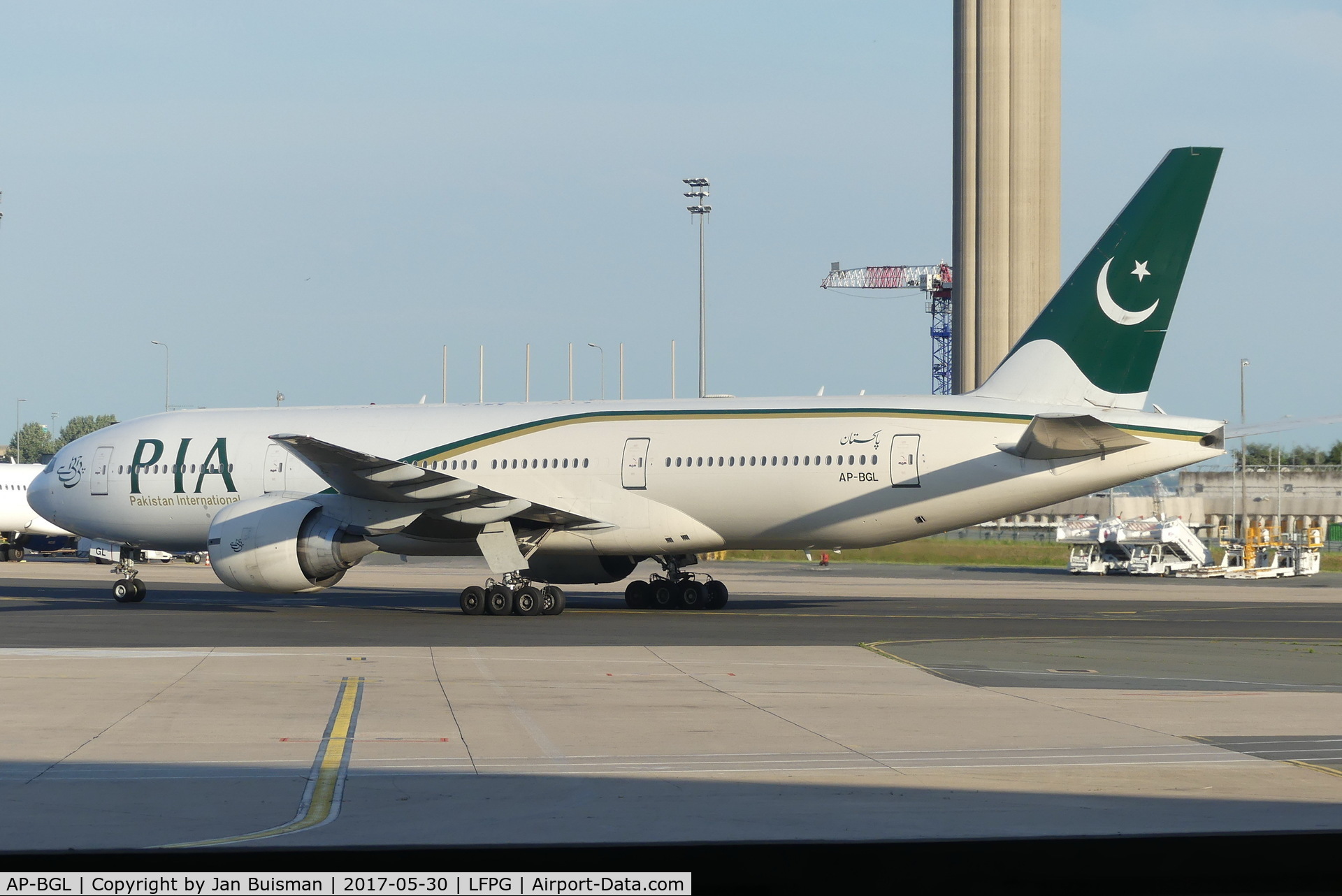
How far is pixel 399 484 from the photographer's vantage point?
79.2ft

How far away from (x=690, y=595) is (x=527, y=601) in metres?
4.25

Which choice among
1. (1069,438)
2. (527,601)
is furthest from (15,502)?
(1069,438)

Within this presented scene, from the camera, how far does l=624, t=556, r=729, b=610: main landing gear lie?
28062 millimetres

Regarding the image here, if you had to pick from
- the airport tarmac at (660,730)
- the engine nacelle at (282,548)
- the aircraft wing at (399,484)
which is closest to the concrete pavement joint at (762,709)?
the airport tarmac at (660,730)

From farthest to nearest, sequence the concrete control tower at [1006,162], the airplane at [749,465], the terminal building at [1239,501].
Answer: the terminal building at [1239,501]
the concrete control tower at [1006,162]
the airplane at [749,465]

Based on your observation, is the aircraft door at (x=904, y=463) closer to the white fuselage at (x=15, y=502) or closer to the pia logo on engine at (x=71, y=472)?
the pia logo on engine at (x=71, y=472)

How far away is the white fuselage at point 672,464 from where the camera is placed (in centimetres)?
2398

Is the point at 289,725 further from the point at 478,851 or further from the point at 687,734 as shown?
the point at 478,851

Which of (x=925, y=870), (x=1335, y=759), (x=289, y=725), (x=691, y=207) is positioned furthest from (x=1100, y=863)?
(x=691, y=207)

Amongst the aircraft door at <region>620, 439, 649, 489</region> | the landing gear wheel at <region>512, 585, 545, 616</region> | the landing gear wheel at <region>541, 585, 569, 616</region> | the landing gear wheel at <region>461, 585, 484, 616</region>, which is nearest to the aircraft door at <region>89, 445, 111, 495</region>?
the landing gear wheel at <region>461, 585, 484, 616</region>

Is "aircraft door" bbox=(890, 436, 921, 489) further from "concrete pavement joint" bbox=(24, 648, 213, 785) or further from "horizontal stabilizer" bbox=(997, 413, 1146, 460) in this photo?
"concrete pavement joint" bbox=(24, 648, 213, 785)

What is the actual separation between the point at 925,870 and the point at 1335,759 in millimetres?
7047

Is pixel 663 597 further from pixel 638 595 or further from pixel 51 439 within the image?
pixel 51 439

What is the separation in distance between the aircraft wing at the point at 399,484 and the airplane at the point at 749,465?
0.04m
